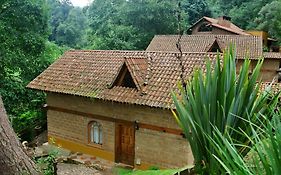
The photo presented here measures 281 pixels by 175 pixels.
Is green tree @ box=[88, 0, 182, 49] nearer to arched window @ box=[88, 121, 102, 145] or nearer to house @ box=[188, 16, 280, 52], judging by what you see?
house @ box=[188, 16, 280, 52]

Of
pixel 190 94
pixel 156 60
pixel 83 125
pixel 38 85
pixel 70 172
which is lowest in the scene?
pixel 70 172

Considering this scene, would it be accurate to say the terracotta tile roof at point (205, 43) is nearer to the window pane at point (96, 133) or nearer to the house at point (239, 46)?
the house at point (239, 46)

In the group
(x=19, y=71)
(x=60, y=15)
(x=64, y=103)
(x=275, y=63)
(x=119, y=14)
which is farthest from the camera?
(x=60, y=15)

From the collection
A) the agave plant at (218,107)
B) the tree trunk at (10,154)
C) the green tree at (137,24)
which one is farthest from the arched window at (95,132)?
the green tree at (137,24)

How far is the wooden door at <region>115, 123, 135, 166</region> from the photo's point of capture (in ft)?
39.5

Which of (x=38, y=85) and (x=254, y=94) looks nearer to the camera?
(x=254, y=94)

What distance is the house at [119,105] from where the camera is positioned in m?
11.1

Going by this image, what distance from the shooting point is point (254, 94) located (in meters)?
2.94

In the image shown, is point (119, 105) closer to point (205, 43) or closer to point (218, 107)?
point (218, 107)

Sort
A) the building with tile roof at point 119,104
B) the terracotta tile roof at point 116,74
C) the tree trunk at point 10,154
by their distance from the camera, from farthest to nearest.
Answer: the terracotta tile roof at point 116,74 < the building with tile roof at point 119,104 < the tree trunk at point 10,154

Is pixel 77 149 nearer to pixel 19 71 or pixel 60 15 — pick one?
pixel 19 71

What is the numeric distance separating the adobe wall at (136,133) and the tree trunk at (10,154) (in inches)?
269

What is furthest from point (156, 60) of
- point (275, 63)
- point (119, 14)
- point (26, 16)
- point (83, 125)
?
point (119, 14)

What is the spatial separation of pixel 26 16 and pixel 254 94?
514 inches
